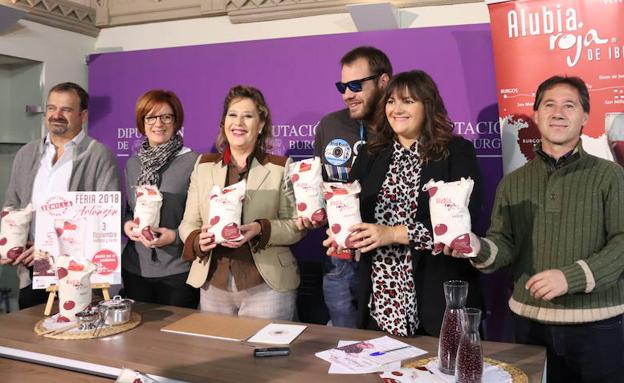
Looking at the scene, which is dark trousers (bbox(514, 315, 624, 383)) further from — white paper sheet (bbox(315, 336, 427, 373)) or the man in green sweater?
white paper sheet (bbox(315, 336, 427, 373))

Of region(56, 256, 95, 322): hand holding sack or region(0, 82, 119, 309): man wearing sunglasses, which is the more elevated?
region(0, 82, 119, 309): man wearing sunglasses

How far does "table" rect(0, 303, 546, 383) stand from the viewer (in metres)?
1.51

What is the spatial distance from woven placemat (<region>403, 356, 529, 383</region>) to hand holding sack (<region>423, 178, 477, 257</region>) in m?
0.33

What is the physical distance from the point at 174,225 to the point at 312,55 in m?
1.71

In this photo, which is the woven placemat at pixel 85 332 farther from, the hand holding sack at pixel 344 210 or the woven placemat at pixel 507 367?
the woven placemat at pixel 507 367

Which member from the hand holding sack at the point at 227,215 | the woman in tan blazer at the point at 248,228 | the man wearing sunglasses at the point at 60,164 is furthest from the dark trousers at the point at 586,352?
the man wearing sunglasses at the point at 60,164

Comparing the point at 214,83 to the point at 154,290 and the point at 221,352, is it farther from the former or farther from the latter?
the point at 221,352

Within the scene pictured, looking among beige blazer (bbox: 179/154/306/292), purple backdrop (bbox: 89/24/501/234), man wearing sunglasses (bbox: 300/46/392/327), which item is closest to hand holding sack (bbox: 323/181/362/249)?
beige blazer (bbox: 179/154/306/292)

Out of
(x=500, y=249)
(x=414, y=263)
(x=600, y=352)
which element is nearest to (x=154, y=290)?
A: (x=414, y=263)

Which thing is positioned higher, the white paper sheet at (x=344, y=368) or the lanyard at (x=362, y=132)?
the lanyard at (x=362, y=132)

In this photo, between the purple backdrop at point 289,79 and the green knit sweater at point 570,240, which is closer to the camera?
the green knit sweater at point 570,240

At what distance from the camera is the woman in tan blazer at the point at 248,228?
2246 millimetres

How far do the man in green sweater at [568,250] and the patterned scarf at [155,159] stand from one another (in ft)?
5.22

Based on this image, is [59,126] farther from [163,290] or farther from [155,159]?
[163,290]
